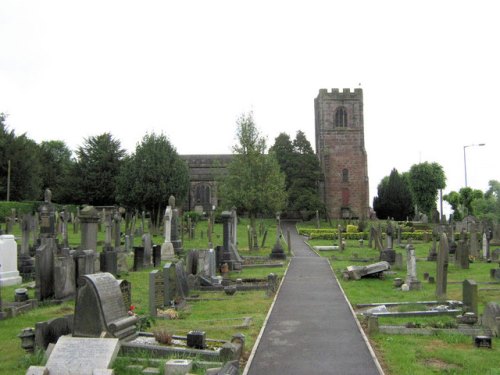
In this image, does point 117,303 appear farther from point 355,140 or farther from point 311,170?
point 355,140

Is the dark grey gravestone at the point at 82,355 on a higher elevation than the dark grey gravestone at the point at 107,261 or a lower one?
lower

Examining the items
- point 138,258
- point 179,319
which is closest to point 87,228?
point 138,258

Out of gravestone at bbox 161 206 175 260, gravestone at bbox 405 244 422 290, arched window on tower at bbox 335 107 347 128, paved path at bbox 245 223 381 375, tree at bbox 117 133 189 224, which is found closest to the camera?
paved path at bbox 245 223 381 375

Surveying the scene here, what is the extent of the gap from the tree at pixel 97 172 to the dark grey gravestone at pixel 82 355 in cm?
4911

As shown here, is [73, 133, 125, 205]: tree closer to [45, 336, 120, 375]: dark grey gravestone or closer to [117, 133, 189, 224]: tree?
[117, 133, 189, 224]: tree

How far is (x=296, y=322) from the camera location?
1061 cm

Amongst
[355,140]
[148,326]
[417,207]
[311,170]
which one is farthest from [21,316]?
[417,207]

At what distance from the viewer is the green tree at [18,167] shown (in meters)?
52.0

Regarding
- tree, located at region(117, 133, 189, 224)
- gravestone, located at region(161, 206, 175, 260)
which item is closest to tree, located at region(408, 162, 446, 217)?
tree, located at region(117, 133, 189, 224)

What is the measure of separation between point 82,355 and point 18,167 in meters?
50.8

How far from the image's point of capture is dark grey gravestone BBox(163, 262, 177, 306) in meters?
12.1

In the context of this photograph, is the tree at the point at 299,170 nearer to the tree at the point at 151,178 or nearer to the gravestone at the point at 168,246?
the tree at the point at 151,178

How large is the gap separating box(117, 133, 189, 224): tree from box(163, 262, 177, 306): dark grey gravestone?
33.1 m

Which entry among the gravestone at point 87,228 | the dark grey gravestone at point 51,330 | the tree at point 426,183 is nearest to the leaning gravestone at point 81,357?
the dark grey gravestone at point 51,330
